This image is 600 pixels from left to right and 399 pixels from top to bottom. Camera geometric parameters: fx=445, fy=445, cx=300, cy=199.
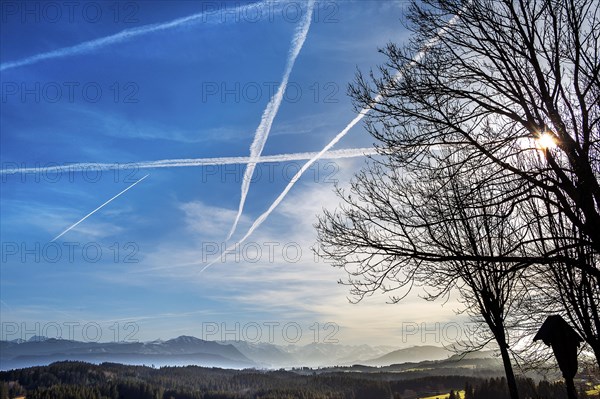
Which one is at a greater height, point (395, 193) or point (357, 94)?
point (357, 94)

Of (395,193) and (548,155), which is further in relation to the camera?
(395,193)

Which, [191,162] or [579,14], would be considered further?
[191,162]

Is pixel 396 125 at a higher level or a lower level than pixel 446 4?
lower

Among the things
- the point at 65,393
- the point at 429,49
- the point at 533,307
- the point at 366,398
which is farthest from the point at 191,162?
the point at 366,398

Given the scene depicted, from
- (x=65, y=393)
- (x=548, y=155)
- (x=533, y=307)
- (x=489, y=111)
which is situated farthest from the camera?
(x=65, y=393)

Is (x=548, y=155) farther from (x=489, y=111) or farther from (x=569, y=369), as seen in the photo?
(x=569, y=369)

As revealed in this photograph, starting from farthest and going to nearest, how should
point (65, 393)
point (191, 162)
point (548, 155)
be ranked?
1. point (65, 393)
2. point (191, 162)
3. point (548, 155)

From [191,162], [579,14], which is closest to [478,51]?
[579,14]

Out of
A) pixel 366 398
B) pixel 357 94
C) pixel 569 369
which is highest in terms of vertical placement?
pixel 357 94

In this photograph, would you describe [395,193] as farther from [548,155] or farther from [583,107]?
[583,107]
